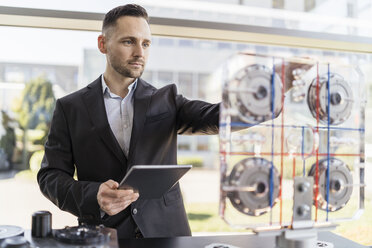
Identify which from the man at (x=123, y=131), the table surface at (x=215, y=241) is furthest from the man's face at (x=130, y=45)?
the table surface at (x=215, y=241)

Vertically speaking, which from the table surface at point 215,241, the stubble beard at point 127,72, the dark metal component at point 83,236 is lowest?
the table surface at point 215,241

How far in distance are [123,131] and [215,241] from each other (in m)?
0.77

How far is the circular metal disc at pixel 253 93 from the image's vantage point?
4.08 feet

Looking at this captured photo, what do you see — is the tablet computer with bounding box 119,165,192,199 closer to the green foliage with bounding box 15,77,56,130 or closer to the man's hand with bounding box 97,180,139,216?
the man's hand with bounding box 97,180,139,216

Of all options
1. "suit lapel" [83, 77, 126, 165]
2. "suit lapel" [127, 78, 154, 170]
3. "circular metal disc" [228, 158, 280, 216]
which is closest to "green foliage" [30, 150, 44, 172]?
"suit lapel" [83, 77, 126, 165]

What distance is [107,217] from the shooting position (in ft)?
6.12

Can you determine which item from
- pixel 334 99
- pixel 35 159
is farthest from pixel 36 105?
pixel 334 99

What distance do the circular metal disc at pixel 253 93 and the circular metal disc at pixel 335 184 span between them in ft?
0.93

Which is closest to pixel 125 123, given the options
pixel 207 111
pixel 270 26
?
pixel 207 111

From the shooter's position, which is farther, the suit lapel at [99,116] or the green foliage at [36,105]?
the green foliage at [36,105]

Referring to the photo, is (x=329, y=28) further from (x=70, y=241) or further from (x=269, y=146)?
(x=70, y=241)

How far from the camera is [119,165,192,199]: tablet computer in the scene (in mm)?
1315

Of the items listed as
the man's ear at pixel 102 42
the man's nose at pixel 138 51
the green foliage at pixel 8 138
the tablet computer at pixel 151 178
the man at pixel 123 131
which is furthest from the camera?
the green foliage at pixel 8 138

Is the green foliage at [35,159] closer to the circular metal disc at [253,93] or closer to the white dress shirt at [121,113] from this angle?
the white dress shirt at [121,113]
